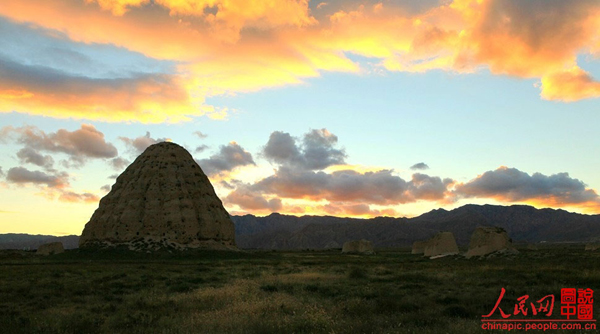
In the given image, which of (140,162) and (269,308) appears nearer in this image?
(269,308)

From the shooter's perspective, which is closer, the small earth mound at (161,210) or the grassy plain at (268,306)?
the grassy plain at (268,306)

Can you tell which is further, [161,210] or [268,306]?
[161,210]

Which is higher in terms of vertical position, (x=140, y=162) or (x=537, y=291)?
(x=140, y=162)

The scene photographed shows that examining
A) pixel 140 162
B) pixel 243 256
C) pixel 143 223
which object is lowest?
pixel 243 256

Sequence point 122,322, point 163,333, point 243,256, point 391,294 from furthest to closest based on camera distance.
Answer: point 243,256 < point 391,294 < point 122,322 < point 163,333

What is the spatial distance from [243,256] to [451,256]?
3281 cm

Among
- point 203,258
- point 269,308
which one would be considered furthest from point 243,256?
point 269,308

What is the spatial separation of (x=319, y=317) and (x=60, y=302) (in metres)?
12.7

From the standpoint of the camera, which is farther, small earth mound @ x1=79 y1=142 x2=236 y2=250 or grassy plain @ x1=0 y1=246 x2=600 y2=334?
small earth mound @ x1=79 y1=142 x2=236 y2=250

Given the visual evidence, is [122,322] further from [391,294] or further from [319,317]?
[391,294]

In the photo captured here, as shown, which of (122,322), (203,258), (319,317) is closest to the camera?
(319,317)

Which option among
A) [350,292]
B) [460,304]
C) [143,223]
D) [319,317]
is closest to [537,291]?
[460,304]

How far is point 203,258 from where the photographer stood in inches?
2379

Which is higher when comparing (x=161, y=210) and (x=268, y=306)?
(x=161, y=210)
